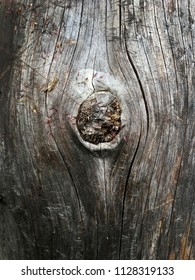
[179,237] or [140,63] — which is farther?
[179,237]

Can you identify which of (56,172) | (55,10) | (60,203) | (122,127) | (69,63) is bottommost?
(60,203)

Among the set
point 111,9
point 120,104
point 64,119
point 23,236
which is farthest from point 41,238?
point 111,9

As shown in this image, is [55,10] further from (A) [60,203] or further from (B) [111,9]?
(A) [60,203]

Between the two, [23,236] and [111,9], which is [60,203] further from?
[111,9]

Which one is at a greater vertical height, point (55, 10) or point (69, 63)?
point (55, 10)
